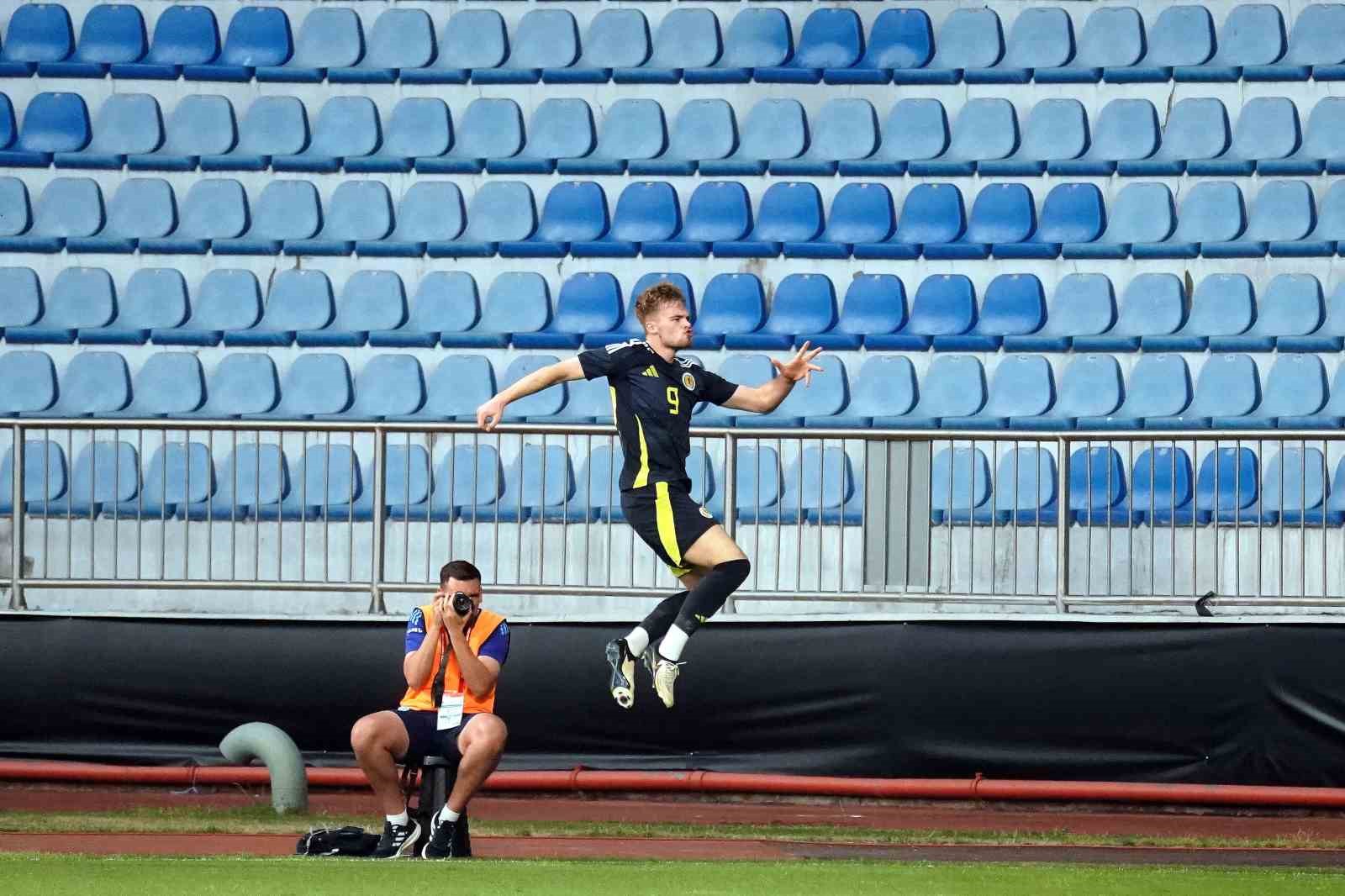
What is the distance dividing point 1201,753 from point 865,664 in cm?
174

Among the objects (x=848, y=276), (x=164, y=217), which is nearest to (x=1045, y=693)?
(x=848, y=276)

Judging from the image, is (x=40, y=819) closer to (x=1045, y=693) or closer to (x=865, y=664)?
(x=865, y=664)

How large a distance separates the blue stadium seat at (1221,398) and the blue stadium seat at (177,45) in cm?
735

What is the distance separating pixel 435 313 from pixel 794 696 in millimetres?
4260

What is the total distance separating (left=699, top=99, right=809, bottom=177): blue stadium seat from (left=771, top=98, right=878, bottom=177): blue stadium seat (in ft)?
0.26

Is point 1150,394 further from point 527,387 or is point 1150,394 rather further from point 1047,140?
point 527,387

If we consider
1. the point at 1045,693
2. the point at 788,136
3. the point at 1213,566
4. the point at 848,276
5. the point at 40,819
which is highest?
the point at 788,136

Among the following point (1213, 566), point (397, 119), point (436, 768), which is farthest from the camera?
point (397, 119)

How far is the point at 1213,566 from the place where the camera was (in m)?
9.76

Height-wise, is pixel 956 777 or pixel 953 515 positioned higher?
pixel 953 515

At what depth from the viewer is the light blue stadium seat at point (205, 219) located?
513 inches

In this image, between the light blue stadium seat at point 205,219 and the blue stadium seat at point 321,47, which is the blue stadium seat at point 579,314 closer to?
the light blue stadium seat at point 205,219

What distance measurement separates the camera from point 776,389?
285 inches

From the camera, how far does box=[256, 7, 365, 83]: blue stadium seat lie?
538 inches
